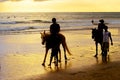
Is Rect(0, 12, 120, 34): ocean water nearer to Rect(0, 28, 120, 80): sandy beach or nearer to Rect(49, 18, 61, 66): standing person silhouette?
Rect(0, 28, 120, 80): sandy beach

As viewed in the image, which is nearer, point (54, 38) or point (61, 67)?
point (54, 38)

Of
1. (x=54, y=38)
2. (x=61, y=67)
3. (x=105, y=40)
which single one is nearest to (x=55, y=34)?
(x=54, y=38)

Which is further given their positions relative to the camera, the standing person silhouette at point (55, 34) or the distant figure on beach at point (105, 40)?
the distant figure on beach at point (105, 40)

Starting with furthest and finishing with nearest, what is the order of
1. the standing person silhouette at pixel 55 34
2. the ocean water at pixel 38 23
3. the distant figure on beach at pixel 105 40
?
the ocean water at pixel 38 23 < the distant figure on beach at pixel 105 40 < the standing person silhouette at pixel 55 34

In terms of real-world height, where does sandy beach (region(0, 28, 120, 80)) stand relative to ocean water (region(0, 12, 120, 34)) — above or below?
above

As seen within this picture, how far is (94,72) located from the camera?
13062mm

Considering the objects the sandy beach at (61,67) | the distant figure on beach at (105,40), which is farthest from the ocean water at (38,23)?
the distant figure on beach at (105,40)

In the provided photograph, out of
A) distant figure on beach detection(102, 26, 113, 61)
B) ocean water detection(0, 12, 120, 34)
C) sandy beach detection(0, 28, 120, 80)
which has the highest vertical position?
distant figure on beach detection(102, 26, 113, 61)

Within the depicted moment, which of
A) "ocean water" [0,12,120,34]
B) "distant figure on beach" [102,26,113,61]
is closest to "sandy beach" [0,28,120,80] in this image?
"distant figure on beach" [102,26,113,61]

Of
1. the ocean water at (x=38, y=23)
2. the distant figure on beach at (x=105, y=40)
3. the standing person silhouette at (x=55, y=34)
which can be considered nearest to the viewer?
the standing person silhouette at (x=55, y=34)

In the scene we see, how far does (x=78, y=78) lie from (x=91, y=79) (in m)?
0.52

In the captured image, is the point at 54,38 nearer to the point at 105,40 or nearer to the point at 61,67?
the point at 61,67

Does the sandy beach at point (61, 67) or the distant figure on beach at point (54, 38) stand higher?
the distant figure on beach at point (54, 38)

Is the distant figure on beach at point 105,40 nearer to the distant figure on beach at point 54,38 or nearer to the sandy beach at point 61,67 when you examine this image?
the sandy beach at point 61,67
